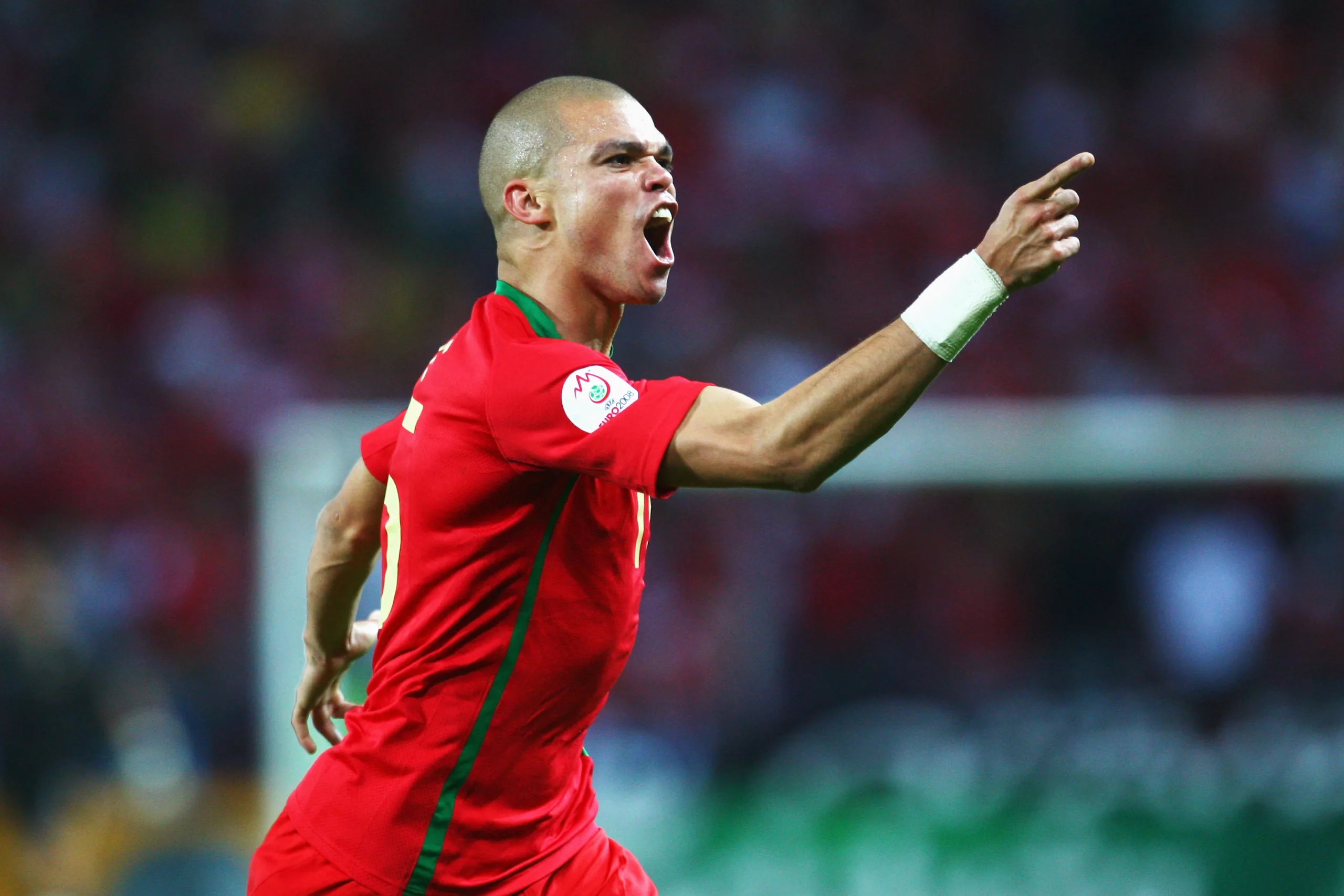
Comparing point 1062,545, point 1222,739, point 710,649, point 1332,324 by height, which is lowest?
point 1222,739

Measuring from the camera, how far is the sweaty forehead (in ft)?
9.79

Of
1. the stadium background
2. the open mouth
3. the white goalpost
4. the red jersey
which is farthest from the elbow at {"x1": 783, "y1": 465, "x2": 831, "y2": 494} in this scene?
the white goalpost

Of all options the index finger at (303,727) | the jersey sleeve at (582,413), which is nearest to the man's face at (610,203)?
the jersey sleeve at (582,413)

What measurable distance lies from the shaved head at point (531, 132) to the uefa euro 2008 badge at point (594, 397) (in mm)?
594

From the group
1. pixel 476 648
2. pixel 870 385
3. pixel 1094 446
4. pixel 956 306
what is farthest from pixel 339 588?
pixel 1094 446

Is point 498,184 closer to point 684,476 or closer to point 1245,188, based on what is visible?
point 684,476

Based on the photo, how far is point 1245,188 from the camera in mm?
10727

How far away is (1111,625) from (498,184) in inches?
185

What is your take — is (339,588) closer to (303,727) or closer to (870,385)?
(303,727)

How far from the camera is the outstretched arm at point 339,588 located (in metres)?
3.36

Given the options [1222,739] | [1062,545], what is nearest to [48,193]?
[1062,545]

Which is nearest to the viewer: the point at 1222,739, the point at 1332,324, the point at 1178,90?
the point at 1222,739

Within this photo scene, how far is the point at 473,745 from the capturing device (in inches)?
113

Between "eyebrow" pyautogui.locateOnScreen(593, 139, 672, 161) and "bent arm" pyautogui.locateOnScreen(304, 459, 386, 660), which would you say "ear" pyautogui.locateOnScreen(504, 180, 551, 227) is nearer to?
"eyebrow" pyautogui.locateOnScreen(593, 139, 672, 161)
